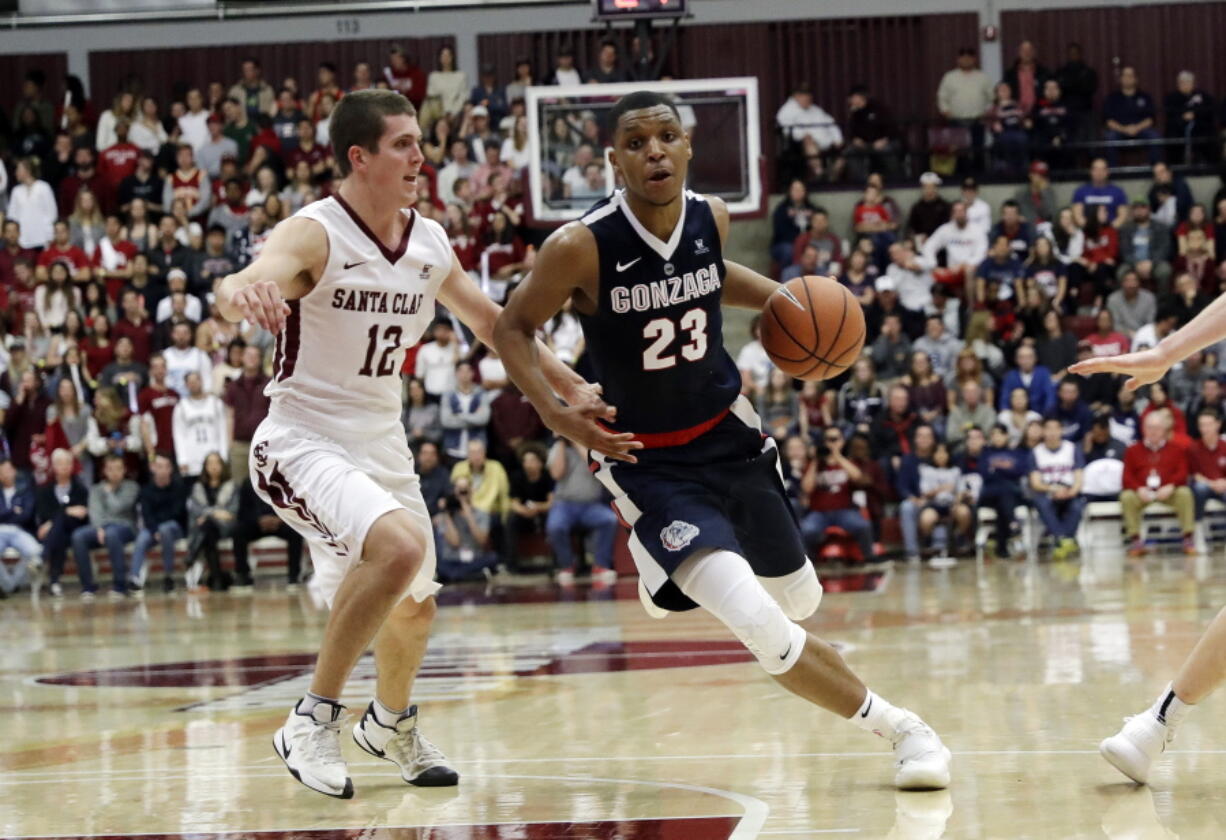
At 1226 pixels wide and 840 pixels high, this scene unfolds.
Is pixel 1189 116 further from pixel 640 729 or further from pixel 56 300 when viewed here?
pixel 640 729

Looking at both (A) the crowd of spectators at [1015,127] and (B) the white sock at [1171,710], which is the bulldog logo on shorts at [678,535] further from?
(A) the crowd of spectators at [1015,127]

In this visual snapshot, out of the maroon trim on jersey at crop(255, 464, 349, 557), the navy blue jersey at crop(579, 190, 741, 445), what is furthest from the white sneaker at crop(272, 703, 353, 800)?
the navy blue jersey at crop(579, 190, 741, 445)

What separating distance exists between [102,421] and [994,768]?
12632mm

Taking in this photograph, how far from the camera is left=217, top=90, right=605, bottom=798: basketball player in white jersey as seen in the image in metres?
5.01

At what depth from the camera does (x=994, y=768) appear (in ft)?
16.9

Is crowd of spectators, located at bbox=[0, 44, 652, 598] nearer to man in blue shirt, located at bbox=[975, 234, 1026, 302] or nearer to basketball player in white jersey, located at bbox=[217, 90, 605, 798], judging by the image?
man in blue shirt, located at bbox=[975, 234, 1026, 302]

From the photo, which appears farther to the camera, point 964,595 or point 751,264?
point 751,264

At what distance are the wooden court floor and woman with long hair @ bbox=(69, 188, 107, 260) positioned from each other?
7903 millimetres

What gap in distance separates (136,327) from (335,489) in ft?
41.3

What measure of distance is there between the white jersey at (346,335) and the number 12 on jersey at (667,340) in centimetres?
77

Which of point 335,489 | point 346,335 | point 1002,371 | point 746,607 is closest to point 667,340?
point 746,607

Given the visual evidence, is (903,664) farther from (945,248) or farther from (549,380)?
(945,248)

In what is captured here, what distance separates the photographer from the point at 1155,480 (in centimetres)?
1485

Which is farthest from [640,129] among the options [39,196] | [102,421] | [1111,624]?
[39,196]
